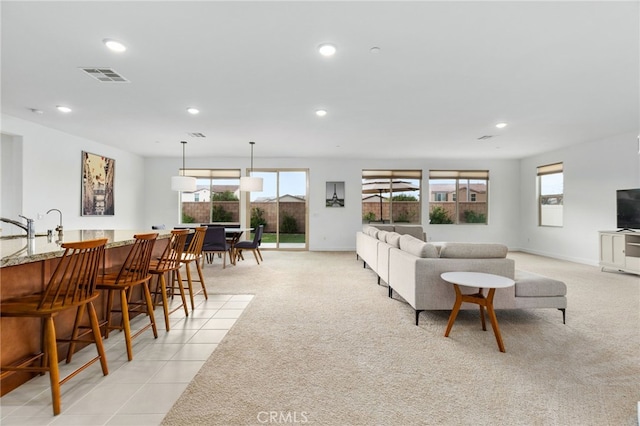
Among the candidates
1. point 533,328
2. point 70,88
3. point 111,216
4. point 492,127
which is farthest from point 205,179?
point 533,328

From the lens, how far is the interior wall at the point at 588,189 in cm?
607

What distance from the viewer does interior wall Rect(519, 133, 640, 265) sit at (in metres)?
6.07

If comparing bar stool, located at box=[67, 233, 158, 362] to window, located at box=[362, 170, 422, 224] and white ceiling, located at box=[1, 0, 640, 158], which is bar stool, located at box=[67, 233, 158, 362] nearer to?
white ceiling, located at box=[1, 0, 640, 158]

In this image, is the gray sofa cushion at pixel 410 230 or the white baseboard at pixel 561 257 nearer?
the white baseboard at pixel 561 257

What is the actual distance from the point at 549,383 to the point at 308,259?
552cm

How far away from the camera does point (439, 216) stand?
357 inches

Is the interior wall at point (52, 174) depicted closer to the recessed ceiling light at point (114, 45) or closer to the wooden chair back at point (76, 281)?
the recessed ceiling light at point (114, 45)

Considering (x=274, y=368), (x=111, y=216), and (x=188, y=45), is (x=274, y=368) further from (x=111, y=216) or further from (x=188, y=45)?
(x=111, y=216)

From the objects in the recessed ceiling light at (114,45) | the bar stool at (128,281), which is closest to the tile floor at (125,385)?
Result: the bar stool at (128,281)

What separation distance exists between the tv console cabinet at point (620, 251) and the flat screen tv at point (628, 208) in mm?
247

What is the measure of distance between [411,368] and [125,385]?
6.32ft

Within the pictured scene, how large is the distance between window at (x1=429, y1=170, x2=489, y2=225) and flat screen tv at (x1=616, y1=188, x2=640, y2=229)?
3.24 meters

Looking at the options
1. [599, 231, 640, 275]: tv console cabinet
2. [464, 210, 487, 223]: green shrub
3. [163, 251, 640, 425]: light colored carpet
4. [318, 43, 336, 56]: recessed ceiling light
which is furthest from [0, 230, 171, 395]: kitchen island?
[464, 210, 487, 223]: green shrub

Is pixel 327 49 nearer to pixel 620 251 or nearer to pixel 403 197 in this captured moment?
pixel 620 251
